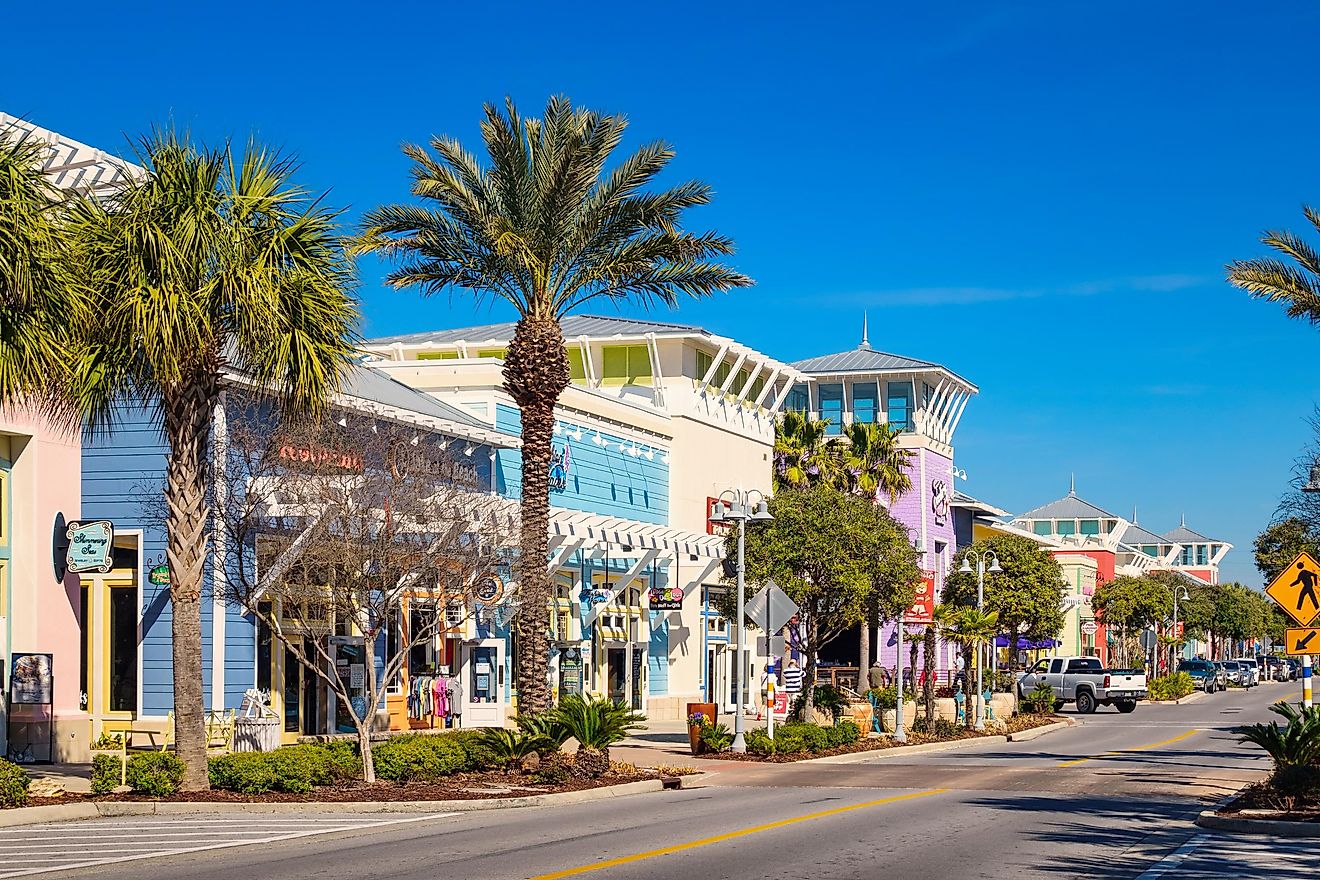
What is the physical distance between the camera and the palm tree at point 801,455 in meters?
60.8

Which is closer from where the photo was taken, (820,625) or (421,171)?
(421,171)

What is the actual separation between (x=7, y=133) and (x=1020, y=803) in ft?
48.9

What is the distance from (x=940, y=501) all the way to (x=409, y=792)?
5647 centimetres

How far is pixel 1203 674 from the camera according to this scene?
9206 centimetres

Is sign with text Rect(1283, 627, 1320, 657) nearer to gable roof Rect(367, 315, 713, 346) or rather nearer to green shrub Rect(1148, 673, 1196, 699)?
gable roof Rect(367, 315, 713, 346)

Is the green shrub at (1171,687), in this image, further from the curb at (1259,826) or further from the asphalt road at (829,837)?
the curb at (1259,826)

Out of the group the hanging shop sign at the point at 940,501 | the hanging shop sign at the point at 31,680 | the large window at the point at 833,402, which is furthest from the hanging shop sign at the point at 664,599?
the large window at the point at 833,402

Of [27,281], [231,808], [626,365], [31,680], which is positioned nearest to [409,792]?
[231,808]

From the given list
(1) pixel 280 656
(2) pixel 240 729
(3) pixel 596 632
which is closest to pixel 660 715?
(3) pixel 596 632

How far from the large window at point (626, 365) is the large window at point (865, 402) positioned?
2549 cm

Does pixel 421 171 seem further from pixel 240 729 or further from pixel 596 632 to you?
pixel 596 632

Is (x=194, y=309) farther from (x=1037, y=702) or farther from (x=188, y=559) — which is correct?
(x=1037, y=702)

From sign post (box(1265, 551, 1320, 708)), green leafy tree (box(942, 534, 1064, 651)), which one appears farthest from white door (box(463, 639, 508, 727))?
green leafy tree (box(942, 534, 1064, 651))

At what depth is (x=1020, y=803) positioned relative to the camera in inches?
875
